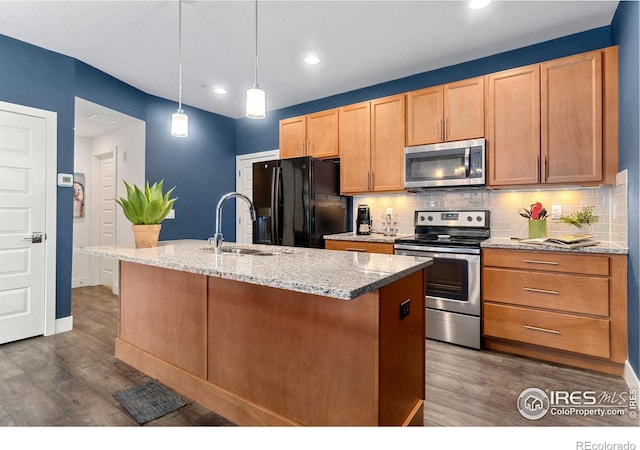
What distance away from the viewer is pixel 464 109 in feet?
10.3

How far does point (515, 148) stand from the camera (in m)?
2.91

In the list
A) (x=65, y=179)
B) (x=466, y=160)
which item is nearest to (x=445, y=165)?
(x=466, y=160)

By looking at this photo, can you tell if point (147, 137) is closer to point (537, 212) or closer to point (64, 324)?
point (64, 324)

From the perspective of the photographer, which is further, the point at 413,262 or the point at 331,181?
the point at 331,181

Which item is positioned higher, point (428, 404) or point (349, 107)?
point (349, 107)

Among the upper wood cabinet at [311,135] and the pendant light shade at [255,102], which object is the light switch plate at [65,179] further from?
the pendant light shade at [255,102]

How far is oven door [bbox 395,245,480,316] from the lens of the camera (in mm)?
2820

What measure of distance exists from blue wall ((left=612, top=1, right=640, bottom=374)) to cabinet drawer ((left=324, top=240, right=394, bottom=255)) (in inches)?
67.2

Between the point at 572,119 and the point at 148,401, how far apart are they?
11.8 ft

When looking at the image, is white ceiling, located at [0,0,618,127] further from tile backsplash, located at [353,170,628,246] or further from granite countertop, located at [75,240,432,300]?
granite countertop, located at [75,240,432,300]

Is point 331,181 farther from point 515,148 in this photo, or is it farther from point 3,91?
point 3,91

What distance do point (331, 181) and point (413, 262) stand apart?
2.45 m

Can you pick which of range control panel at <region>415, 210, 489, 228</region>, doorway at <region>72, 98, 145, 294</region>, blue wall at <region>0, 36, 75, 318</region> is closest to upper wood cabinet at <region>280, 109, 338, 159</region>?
range control panel at <region>415, 210, 489, 228</region>
